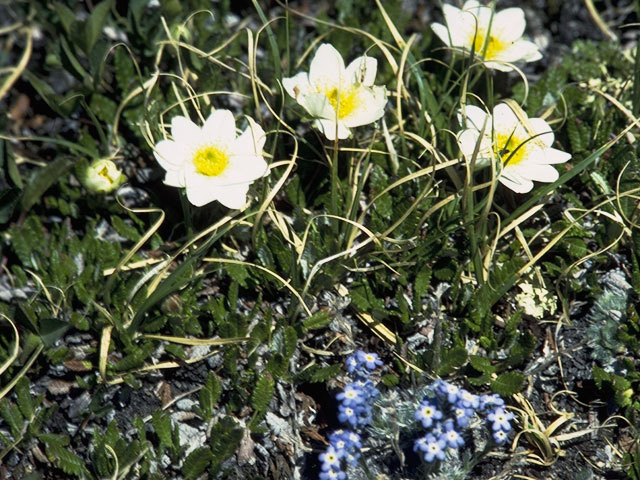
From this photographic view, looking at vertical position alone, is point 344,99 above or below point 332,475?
above

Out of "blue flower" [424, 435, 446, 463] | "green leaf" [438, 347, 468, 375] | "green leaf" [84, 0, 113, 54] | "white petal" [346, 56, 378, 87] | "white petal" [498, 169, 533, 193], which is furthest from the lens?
"green leaf" [84, 0, 113, 54]

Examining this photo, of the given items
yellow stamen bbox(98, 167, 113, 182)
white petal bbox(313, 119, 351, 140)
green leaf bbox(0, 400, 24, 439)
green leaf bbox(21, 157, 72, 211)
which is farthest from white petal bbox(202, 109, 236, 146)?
green leaf bbox(0, 400, 24, 439)

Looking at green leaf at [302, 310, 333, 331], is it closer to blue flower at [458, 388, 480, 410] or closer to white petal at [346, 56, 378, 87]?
blue flower at [458, 388, 480, 410]

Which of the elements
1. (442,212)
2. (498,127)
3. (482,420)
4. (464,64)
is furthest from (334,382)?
(464,64)

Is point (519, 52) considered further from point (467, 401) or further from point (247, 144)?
point (467, 401)

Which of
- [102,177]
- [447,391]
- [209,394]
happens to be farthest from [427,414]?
[102,177]

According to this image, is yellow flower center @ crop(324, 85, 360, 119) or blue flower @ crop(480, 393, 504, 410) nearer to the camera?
blue flower @ crop(480, 393, 504, 410)
